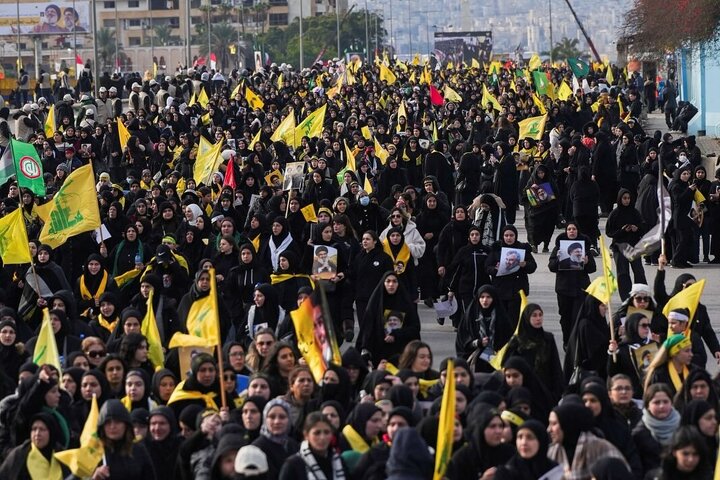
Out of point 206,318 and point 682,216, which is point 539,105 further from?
point 206,318

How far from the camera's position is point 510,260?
47.3ft

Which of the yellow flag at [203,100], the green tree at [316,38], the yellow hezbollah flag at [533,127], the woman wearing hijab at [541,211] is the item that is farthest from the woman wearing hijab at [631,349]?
the green tree at [316,38]

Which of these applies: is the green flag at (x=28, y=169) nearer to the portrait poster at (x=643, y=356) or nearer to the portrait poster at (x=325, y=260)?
the portrait poster at (x=325, y=260)

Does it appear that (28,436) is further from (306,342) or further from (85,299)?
(85,299)

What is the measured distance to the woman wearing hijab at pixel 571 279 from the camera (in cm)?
1462

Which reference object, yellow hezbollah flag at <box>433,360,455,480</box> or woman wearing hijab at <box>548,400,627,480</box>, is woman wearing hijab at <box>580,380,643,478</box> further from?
yellow hezbollah flag at <box>433,360,455,480</box>

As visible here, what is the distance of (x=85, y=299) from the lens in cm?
1480

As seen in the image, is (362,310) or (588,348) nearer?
(588,348)

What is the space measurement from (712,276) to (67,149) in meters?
9.10

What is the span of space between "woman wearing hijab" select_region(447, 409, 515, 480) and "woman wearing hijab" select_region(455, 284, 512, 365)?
3915mm

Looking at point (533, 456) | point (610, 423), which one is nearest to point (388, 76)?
point (610, 423)

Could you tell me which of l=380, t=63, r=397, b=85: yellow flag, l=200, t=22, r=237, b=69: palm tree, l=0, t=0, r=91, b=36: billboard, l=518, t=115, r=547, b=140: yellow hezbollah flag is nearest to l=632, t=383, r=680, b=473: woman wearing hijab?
l=518, t=115, r=547, b=140: yellow hezbollah flag

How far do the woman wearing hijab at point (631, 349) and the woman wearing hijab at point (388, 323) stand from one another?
1.47m

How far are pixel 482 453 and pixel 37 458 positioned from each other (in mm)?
2075
